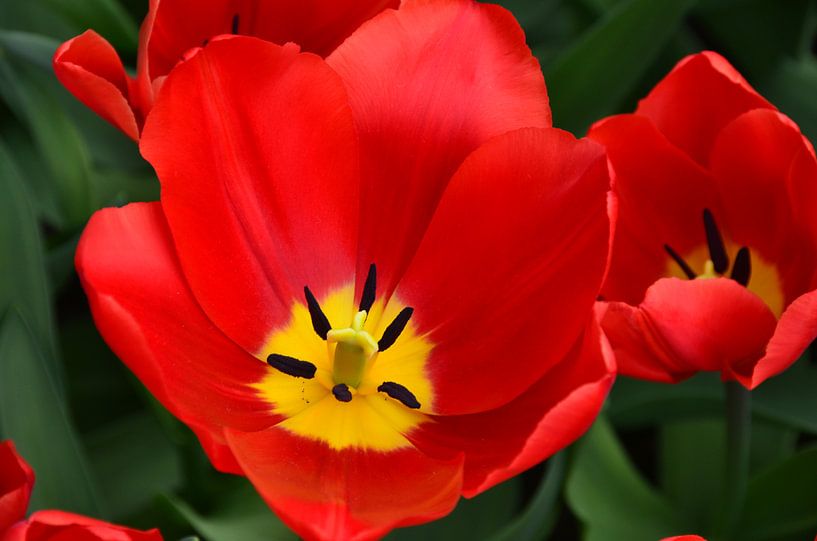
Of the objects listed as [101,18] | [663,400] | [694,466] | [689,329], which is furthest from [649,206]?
[101,18]

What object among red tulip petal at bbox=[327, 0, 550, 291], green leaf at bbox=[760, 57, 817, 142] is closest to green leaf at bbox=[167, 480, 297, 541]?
red tulip petal at bbox=[327, 0, 550, 291]

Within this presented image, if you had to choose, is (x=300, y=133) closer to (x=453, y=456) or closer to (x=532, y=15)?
(x=453, y=456)

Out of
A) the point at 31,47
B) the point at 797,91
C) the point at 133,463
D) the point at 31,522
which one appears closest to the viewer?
the point at 31,522

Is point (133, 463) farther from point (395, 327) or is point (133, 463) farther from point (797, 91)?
point (797, 91)

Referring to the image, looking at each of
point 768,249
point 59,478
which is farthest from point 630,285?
point 59,478

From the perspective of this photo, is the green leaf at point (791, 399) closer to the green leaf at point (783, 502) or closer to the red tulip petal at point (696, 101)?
the green leaf at point (783, 502)

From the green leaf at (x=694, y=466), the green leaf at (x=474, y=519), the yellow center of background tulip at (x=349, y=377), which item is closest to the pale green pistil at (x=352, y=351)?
the yellow center of background tulip at (x=349, y=377)
